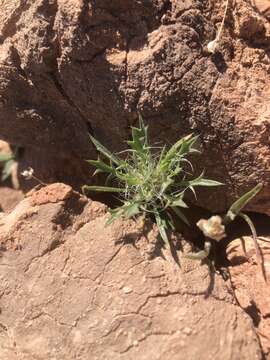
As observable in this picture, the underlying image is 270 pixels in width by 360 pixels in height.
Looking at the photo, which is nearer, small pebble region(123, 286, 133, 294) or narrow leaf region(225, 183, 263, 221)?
small pebble region(123, 286, 133, 294)

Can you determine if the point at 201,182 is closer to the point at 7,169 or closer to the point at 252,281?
the point at 252,281

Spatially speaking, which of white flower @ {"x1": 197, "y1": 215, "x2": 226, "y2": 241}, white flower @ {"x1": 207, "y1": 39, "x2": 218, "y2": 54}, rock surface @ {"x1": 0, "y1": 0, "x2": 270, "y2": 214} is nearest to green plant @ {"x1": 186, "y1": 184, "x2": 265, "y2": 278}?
white flower @ {"x1": 197, "y1": 215, "x2": 226, "y2": 241}

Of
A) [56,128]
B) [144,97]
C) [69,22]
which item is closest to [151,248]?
[144,97]

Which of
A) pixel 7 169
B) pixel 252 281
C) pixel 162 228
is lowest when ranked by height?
pixel 252 281

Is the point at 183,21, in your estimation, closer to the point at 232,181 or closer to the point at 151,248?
the point at 232,181

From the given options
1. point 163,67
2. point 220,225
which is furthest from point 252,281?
point 163,67

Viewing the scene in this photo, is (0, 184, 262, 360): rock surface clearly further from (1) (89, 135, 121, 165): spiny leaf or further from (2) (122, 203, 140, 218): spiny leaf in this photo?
(1) (89, 135, 121, 165): spiny leaf

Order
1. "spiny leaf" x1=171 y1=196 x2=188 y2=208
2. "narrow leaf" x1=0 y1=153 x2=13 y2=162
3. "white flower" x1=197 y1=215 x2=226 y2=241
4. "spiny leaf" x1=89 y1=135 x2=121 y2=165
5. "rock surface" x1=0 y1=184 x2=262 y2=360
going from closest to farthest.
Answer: "rock surface" x1=0 y1=184 x2=262 y2=360, "white flower" x1=197 y1=215 x2=226 y2=241, "spiny leaf" x1=171 y1=196 x2=188 y2=208, "spiny leaf" x1=89 y1=135 x2=121 y2=165, "narrow leaf" x1=0 y1=153 x2=13 y2=162
